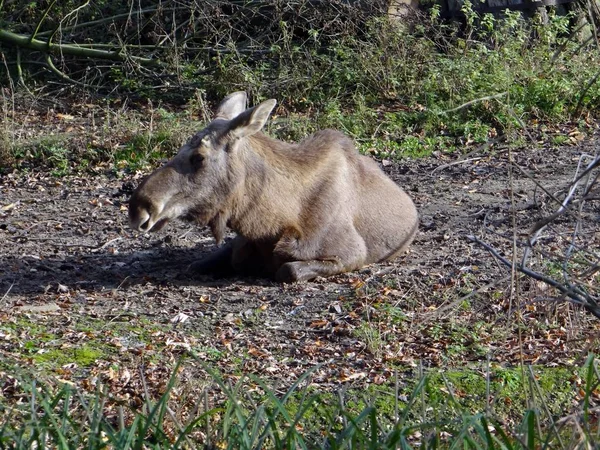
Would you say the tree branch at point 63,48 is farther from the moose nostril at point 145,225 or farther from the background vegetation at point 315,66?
the moose nostril at point 145,225

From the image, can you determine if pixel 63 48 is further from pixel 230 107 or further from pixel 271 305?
pixel 271 305

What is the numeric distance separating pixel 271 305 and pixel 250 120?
4.76ft

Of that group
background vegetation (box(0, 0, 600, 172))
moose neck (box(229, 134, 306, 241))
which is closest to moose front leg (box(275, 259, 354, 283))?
moose neck (box(229, 134, 306, 241))

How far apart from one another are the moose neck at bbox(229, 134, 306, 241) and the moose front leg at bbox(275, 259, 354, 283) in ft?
0.96

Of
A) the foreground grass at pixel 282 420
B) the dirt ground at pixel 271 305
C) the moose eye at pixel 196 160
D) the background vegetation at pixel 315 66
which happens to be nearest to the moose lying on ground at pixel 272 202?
the moose eye at pixel 196 160

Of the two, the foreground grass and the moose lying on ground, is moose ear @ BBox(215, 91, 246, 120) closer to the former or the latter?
the moose lying on ground

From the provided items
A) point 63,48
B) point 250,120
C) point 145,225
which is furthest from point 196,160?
point 63,48

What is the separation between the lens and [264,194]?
7.93 metres

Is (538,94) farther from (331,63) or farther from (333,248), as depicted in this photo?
(333,248)

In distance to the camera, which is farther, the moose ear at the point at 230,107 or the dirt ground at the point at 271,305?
the moose ear at the point at 230,107

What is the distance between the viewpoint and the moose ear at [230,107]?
8500mm

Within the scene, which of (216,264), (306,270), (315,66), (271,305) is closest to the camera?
(271,305)

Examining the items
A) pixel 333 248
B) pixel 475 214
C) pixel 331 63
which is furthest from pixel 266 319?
pixel 331 63

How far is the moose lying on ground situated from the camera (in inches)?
302
